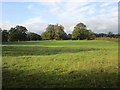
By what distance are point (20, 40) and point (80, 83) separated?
51470mm

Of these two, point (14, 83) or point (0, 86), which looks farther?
point (14, 83)

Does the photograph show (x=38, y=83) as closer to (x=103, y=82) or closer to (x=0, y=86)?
(x=0, y=86)

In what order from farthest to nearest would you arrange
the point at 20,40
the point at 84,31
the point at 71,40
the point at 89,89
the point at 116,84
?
the point at 20,40 → the point at 71,40 → the point at 84,31 → the point at 116,84 → the point at 89,89

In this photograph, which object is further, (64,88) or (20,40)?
(20,40)

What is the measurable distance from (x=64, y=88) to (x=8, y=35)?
183 feet

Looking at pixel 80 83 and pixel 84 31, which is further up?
pixel 84 31

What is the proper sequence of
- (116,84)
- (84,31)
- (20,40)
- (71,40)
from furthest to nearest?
(20,40)
(71,40)
(84,31)
(116,84)

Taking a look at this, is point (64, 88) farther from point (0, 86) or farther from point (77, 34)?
point (77, 34)

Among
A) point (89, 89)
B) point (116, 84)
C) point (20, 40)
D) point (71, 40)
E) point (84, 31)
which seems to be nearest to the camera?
point (89, 89)

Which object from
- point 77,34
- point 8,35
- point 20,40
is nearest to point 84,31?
point 77,34

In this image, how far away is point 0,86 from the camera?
12.4 feet

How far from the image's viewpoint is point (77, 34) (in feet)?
135

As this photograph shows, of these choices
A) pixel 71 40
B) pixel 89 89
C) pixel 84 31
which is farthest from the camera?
pixel 71 40

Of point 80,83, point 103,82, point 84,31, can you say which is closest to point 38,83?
point 80,83
